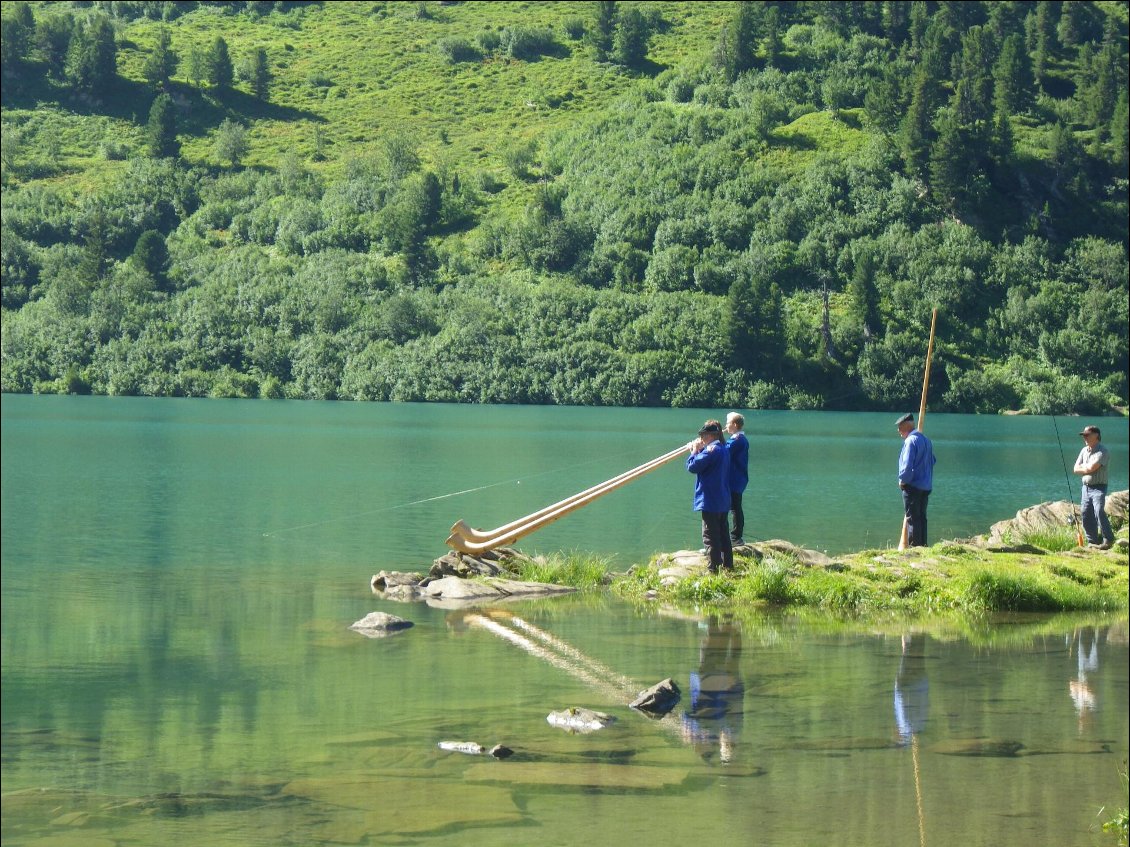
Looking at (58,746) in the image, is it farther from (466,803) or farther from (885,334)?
(885,334)

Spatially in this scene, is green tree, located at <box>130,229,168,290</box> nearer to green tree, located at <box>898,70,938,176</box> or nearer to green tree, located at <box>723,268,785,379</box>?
green tree, located at <box>723,268,785,379</box>

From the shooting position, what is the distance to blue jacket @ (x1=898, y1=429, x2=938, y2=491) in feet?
68.3

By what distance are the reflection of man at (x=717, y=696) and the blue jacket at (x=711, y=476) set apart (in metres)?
2.10

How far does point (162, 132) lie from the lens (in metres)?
185

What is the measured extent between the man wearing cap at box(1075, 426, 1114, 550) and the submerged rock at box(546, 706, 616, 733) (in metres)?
11.0

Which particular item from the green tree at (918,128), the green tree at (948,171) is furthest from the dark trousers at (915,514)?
the green tree at (918,128)

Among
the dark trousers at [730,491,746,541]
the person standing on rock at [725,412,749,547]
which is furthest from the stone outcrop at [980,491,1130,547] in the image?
the person standing on rock at [725,412,749,547]

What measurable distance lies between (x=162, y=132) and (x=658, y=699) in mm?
184523

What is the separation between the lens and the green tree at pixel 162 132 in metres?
184

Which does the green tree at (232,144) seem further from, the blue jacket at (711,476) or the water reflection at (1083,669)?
the water reflection at (1083,669)

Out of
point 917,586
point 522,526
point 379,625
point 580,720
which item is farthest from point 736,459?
point 580,720

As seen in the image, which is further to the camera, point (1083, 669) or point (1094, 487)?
point (1094, 487)

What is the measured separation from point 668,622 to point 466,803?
793 centimetres

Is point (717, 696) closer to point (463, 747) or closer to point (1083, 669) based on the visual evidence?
point (463, 747)
